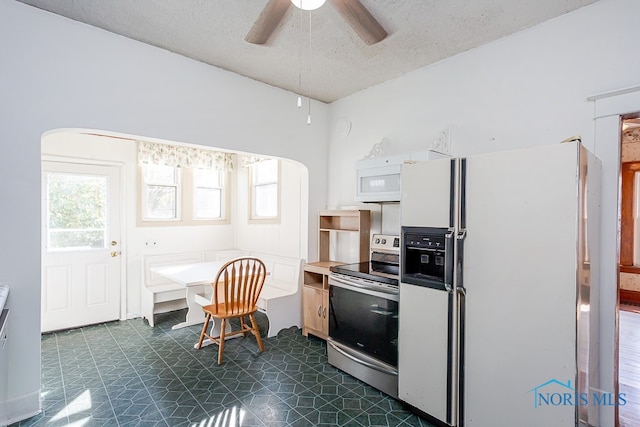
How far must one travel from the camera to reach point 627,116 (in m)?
2.02

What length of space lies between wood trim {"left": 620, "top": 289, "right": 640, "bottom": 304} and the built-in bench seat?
515 centimetres

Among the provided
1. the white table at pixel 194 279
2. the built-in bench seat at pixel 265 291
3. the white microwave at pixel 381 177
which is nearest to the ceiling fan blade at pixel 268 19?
the white microwave at pixel 381 177

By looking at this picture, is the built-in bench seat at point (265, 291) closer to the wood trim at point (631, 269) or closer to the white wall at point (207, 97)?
the white wall at point (207, 97)

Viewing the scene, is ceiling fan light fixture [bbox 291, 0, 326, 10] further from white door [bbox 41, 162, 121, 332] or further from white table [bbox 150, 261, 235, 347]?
white door [bbox 41, 162, 121, 332]

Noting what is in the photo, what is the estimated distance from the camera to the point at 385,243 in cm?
321

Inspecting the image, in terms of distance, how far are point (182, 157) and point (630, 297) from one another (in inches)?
282

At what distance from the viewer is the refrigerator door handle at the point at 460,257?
6.51 feet

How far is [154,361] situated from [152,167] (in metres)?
2.68

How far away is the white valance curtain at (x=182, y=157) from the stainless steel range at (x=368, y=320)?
107 inches

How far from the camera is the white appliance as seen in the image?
1.63 metres

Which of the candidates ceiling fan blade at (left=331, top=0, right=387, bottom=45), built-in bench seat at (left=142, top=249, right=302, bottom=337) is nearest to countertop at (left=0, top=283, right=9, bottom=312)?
built-in bench seat at (left=142, top=249, right=302, bottom=337)

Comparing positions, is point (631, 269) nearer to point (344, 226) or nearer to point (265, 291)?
point (344, 226)

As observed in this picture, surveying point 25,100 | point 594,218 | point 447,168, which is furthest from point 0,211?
point 594,218

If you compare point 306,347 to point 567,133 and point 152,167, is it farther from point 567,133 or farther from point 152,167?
point 152,167
